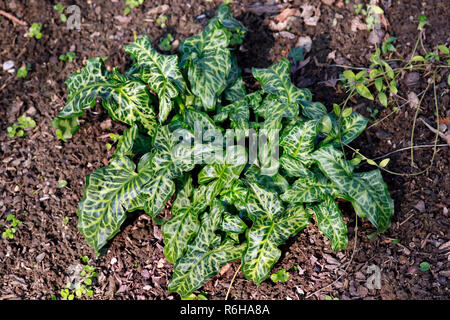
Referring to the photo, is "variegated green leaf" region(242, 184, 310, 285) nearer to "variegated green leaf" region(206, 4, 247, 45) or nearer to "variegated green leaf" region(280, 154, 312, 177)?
"variegated green leaf" region(280, 154, 312, 177)

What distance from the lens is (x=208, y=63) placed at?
3.03 meters

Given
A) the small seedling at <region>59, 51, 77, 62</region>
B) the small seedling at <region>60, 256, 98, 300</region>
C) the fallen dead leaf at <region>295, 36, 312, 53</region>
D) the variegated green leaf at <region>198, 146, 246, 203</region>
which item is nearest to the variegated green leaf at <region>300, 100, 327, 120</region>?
the variegated green leaf at <region>198, 146, 246, 203</region>

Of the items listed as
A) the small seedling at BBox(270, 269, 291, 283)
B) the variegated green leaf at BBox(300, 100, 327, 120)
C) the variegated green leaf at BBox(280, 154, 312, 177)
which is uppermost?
the variegated green leaf at BBox(300, 100, 327, 120)

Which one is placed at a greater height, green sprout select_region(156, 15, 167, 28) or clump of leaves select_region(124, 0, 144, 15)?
clump of leaves select_region(124, 0, 144, 15)

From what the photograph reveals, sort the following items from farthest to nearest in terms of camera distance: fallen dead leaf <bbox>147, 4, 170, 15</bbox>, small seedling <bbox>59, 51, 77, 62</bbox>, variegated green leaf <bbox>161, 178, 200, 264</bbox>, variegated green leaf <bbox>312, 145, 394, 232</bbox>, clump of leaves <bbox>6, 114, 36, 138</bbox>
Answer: fallen dead leaf <bbox>147, 4, 170, 15</bbox>
small seedling <bbox>59, 51, 77, 62</bbox>
clump of leaves <bbox>6, 114, 36, 138</bbox>
variegated green leaf <bbox>161, 178, 200, 264</bbox>
variegated green leaf <bbox>312, 145, 394, 232</bbox>

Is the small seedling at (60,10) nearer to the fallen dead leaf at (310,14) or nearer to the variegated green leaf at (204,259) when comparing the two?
the fallen dead leaf at (310,14)

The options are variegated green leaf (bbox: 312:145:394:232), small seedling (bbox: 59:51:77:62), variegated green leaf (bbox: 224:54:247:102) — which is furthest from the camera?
small seedling (bbox: 59:51:77:62)

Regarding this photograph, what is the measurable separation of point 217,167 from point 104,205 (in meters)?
0.79

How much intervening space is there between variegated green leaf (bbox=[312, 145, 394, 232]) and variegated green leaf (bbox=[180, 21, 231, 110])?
0.82 metres

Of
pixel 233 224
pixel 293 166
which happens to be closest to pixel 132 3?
pixel 293 166

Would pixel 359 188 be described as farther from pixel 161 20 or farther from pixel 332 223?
pixel 161 20

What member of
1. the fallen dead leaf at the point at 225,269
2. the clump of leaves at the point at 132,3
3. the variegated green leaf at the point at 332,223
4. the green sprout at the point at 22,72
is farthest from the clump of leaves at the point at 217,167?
the clump of leaves at the point at 132,3

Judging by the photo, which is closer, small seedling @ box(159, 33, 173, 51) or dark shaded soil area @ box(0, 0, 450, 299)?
dark shaded soil area @ box(0, 0, 450, 299)

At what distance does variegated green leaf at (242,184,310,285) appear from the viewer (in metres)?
2.69
